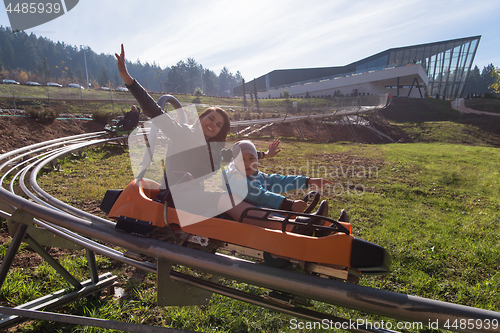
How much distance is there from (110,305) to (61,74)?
11798cm

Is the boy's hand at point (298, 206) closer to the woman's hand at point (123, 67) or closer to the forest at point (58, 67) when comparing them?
the woman's hand at point (123, 67)

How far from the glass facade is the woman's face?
55270 millimetres

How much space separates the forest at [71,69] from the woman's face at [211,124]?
211 ft

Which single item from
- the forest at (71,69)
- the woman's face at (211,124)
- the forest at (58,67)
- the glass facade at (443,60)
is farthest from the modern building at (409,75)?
the woman's face at (211,124)

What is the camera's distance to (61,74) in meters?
94.4

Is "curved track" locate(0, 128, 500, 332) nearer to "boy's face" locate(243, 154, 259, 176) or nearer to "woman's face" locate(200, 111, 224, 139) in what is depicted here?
"boy's face" locate(243, 154, 259, 176)

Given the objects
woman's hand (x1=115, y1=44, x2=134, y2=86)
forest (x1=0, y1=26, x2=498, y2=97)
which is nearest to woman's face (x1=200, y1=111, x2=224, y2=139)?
woman's hand (x1=115, y1=44, x2=134, y2=86)

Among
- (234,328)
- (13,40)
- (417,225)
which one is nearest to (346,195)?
(417,225)

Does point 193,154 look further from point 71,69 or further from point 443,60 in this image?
point 71,69

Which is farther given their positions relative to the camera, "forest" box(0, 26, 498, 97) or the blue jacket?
"forest" box(0, 26, 498, 97)

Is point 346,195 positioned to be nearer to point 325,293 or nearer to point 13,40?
point 325,293

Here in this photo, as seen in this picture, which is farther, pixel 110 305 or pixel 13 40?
pixel 13 40

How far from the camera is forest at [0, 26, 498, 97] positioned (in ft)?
251

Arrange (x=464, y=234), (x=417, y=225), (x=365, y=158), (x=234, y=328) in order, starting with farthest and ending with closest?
1. (x=365, y=158)
2. (x=417, y=225)
3. (x=464, y=234)
4. (x=234, y=328)
